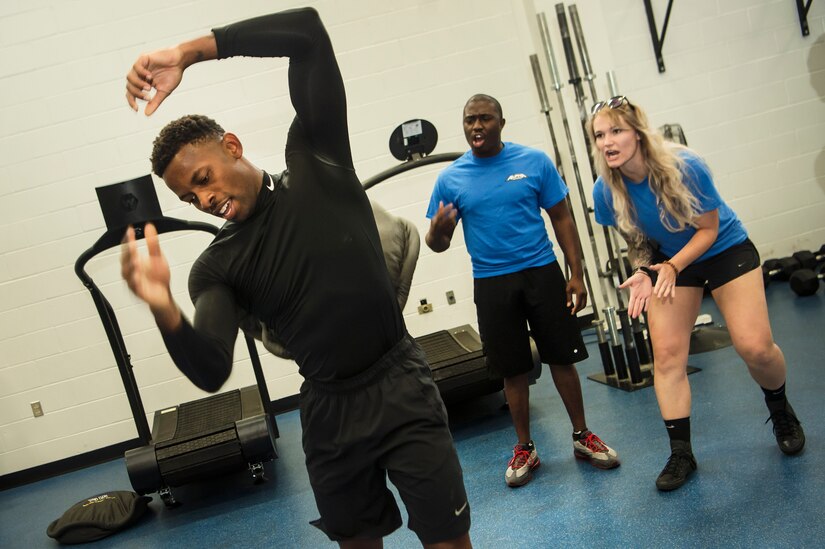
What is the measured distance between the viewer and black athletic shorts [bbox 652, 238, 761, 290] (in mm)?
2822

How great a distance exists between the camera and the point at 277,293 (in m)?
1.88

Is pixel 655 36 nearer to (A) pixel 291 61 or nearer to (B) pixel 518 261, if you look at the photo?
(B) pixel 518 261

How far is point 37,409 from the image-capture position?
228 inches

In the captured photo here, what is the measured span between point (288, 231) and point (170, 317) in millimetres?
392

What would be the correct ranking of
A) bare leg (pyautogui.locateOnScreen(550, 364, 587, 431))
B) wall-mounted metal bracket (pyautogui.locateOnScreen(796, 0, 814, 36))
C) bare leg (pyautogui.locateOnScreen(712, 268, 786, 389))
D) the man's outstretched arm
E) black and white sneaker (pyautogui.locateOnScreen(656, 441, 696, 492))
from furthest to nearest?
1. wall-mounted metal bracket (pyautogui.locateOnScreen(796, 0, 814, 36))
2. bare leg (pyautogui.locateOnScreen(550, 364, 587, 431))
3. black and white sneaker (pyautogui.locateOnScreen(656, 441, 696, 492))
4. bare leg (pyautogui.locateOnScreen(712, 268, 786, 389))
5. the man's outstretched arm

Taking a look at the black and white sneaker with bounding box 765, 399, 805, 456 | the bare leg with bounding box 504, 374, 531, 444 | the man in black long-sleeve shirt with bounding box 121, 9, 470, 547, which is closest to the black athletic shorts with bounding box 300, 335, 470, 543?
the man in black long-sleeve shirt with bounding box 121, 9, 470, 547

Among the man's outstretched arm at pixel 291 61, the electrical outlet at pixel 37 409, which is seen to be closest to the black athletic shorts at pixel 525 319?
the man's outstretched arm at pixel 291 61

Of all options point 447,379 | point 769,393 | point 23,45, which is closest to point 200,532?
point 447,379

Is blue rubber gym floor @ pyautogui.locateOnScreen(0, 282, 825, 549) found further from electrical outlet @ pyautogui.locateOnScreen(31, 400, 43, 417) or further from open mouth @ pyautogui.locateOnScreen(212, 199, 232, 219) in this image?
open mouth @ pyautogui.locateOnScreen(212, 199, 232, 219)

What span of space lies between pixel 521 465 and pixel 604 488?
16.5 inches

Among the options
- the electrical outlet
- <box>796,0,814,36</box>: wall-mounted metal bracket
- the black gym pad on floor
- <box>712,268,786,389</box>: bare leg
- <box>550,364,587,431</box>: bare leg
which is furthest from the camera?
<box>796,0,814,36</box>: wall-mounted metal bracket

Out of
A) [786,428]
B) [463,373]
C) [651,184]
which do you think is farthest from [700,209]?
[463,373]

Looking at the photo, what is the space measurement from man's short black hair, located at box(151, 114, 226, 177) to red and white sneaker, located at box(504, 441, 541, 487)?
222 cm

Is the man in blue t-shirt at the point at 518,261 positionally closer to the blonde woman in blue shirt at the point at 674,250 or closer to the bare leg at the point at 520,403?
the bare leg at the point at 520,403
